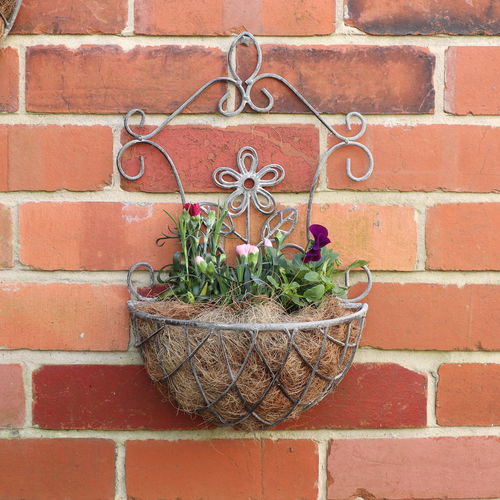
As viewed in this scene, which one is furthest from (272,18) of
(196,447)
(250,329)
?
(196,447)

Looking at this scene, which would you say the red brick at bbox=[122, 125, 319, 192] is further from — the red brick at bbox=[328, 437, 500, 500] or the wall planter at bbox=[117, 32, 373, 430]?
the red brick at bbox=[328, 437, 500, 500]

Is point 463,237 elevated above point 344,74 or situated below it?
below

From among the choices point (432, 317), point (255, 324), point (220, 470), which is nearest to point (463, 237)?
point (432, 317)

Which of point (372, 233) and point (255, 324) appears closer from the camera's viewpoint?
point (255, 324)

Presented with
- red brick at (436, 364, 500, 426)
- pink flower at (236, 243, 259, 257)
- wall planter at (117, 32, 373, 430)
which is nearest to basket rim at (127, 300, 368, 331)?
wall planter at (117, 32, 373, 430)

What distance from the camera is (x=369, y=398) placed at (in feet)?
2.92

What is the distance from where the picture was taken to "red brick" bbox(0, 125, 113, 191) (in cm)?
86

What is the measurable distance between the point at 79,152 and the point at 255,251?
0.27 meters

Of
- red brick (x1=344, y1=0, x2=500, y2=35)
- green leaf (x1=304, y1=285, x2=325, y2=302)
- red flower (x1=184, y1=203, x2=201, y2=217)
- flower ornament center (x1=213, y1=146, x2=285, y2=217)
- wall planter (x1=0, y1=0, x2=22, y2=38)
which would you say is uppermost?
red brick (x1=344, y1=0, x2=500, y2=35)

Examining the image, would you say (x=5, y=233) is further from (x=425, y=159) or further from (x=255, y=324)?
(x=425, y=159)

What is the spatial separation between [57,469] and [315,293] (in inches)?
16.8

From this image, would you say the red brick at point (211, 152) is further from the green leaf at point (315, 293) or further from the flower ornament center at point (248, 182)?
the green leaf at point (315, 293)

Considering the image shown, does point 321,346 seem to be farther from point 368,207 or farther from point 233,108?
point 233,108

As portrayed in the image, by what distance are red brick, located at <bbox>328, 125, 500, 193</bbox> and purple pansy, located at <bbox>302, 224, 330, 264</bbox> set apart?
104mm
